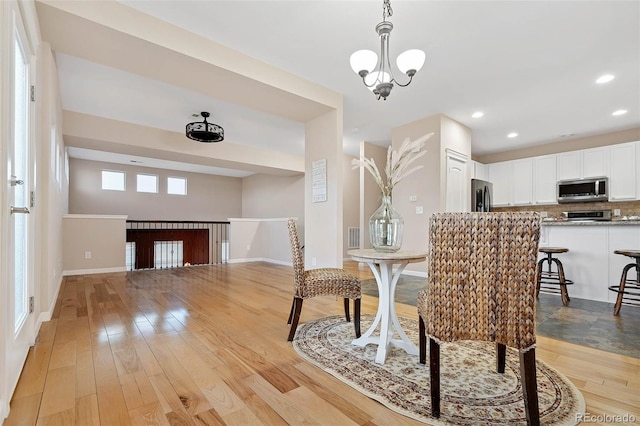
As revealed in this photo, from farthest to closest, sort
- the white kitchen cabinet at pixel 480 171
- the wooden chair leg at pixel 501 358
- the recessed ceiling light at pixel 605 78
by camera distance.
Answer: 1. the white kitchen cabinet at pixel 480 171
2. the recessed ceiling light at pixel 605 78
3. the wooden chair leg at pixel 501 358

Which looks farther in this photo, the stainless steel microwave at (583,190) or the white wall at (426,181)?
the stainless steel microwave at (583,190)

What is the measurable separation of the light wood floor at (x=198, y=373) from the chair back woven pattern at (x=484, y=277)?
0.53 metres

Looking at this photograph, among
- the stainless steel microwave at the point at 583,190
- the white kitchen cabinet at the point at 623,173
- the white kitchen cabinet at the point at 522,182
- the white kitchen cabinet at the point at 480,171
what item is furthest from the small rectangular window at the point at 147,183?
the white kitchen cabinet at the point at 623,173

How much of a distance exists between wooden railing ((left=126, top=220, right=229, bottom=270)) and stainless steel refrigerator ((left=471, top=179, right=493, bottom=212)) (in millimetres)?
6518

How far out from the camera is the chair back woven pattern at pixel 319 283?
87.2 inches

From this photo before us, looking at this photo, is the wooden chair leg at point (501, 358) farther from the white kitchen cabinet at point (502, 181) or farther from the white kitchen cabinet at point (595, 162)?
the white kitchen cabinet at point (502, 181)

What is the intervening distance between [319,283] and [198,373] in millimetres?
966

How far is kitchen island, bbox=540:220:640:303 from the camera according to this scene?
10.5 ft

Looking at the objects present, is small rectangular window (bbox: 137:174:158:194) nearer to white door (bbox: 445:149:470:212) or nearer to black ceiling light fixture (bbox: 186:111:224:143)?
black ceiling light fixture (bbox: 186:111:224:143)

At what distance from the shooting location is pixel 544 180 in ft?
20.1

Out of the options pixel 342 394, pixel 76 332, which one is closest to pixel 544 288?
pixel 342 394

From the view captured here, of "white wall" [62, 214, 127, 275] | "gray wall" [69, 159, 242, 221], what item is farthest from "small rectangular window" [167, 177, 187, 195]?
"white wall" [62, 214, 127, 275]

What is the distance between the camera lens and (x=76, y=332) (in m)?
2.34

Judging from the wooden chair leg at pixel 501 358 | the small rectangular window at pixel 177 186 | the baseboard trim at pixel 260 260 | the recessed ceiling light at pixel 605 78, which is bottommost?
the baseboard trim at pixel 260 260
